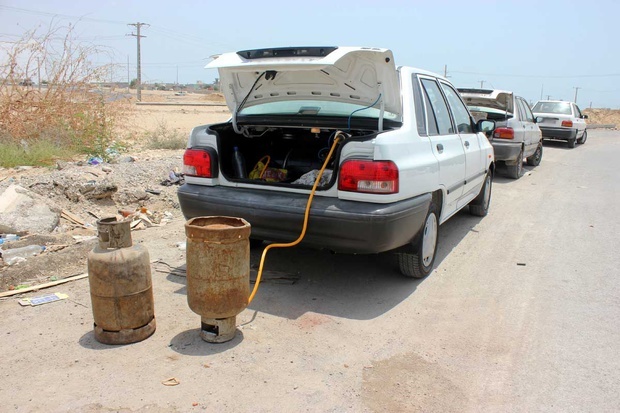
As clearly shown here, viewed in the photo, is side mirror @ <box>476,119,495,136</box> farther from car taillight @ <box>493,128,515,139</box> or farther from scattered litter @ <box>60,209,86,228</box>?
scattered litter @ <box>60,209,86,228</box>

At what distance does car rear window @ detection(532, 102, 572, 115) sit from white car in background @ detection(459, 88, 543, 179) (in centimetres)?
772

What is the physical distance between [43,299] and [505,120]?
8.91 m

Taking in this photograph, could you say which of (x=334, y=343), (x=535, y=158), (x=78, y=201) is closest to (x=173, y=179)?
(x=78, y=201)

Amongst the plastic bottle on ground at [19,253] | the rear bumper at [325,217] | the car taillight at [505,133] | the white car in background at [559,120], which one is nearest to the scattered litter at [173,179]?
the plastic bottle on ground at [19,253]

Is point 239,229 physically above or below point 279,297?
above

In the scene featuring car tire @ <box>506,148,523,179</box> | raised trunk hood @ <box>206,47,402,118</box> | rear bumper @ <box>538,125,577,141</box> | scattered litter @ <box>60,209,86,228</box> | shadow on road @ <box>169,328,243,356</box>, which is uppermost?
raised trunk hood @ <box>206,47,402,118</box>

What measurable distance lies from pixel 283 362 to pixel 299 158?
2.63 meters

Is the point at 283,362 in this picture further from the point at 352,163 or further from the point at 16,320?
the point at 16,320

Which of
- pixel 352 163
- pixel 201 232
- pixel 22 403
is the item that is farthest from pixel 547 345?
pixel 22 403

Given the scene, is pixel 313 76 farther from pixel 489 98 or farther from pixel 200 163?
pixel 489 98

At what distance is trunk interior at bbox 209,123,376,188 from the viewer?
185 inches

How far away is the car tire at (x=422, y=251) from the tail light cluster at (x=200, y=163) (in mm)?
1828

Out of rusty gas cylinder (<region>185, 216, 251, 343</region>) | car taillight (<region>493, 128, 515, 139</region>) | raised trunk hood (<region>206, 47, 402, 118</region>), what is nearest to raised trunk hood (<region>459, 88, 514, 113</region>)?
car taillight (<region>493, 128, 515, 139</region>)

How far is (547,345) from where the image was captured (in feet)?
11.7
